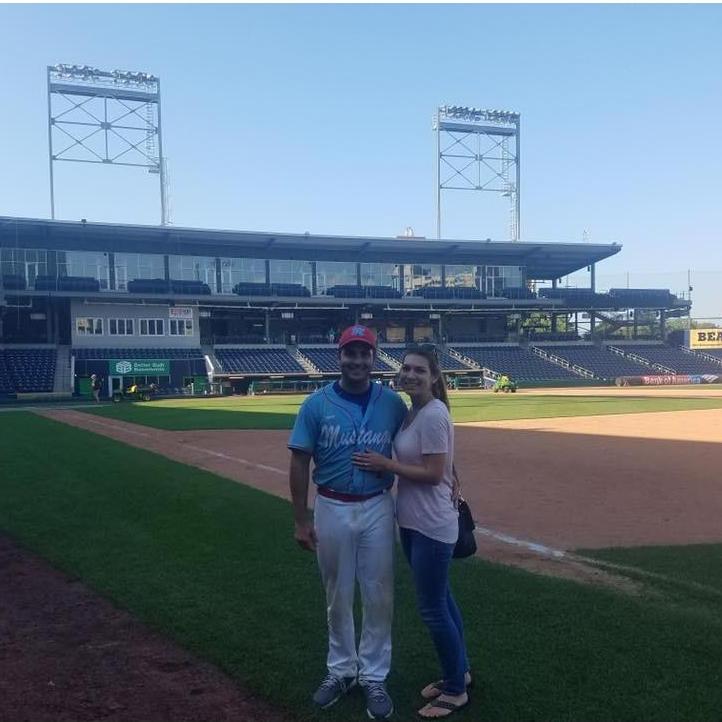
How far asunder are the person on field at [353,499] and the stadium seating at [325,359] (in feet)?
163

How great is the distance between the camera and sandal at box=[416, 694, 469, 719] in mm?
3848

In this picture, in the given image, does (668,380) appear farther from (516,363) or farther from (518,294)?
(518,294)

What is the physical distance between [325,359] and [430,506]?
176 feet

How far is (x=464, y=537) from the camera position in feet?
13.5

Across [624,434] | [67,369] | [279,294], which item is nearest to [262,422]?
[624,434]

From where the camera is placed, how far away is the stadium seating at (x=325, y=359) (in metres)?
55.0

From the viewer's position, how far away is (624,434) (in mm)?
19000

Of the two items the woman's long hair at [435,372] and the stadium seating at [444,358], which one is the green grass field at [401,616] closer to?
the woman's long hair at [435,372]

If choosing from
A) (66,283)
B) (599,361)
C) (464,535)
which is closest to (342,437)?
(464,535)

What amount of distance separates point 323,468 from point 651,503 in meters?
7.53

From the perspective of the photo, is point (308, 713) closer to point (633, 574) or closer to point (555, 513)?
point (633, 574)

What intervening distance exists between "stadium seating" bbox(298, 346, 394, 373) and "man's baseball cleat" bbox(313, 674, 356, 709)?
163 ft

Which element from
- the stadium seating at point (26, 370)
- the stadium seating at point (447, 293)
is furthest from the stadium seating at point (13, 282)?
the stadium seating at point (447, 293)

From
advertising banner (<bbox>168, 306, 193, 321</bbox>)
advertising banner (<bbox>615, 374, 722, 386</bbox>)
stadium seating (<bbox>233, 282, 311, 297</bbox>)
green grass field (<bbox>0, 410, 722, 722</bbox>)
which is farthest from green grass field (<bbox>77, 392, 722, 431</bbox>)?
stadium seating (<bbox>233, 282, 311, 297</bbox>)
